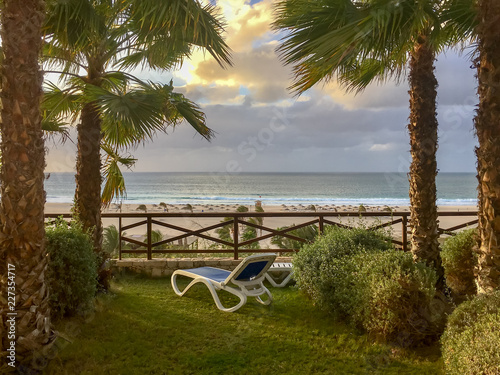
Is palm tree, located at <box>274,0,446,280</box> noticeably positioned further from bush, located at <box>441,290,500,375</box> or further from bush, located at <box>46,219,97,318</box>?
bush, located at <box>46,219,97,318</box>

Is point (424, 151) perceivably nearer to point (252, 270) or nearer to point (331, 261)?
point (331, 261)

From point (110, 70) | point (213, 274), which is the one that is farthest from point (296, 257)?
point (110, 70)

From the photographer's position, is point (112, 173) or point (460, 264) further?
point (112, 173)

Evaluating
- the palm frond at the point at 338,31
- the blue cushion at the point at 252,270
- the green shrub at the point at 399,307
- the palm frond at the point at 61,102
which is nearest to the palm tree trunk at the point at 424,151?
the palm frond at the point at 338,31

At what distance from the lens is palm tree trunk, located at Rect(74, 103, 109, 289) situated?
5.34 m

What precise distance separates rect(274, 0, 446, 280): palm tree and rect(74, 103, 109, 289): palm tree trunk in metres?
3.04

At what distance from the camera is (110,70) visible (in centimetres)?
561

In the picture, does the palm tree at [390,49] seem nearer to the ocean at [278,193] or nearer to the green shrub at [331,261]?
the green shrub at [331,261]

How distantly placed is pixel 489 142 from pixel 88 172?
4897 millimetres

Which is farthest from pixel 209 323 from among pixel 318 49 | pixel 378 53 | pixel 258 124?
pixel 258 124

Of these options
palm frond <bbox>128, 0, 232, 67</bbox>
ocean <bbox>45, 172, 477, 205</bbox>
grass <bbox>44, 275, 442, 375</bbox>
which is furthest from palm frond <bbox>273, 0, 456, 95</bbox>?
ocean <bbox>45, 172, 477, 205</bbox>

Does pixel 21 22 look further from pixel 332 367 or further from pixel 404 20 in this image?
pixel 332 367

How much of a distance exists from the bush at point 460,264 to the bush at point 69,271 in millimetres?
4795

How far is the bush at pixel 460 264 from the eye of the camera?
5168mm
